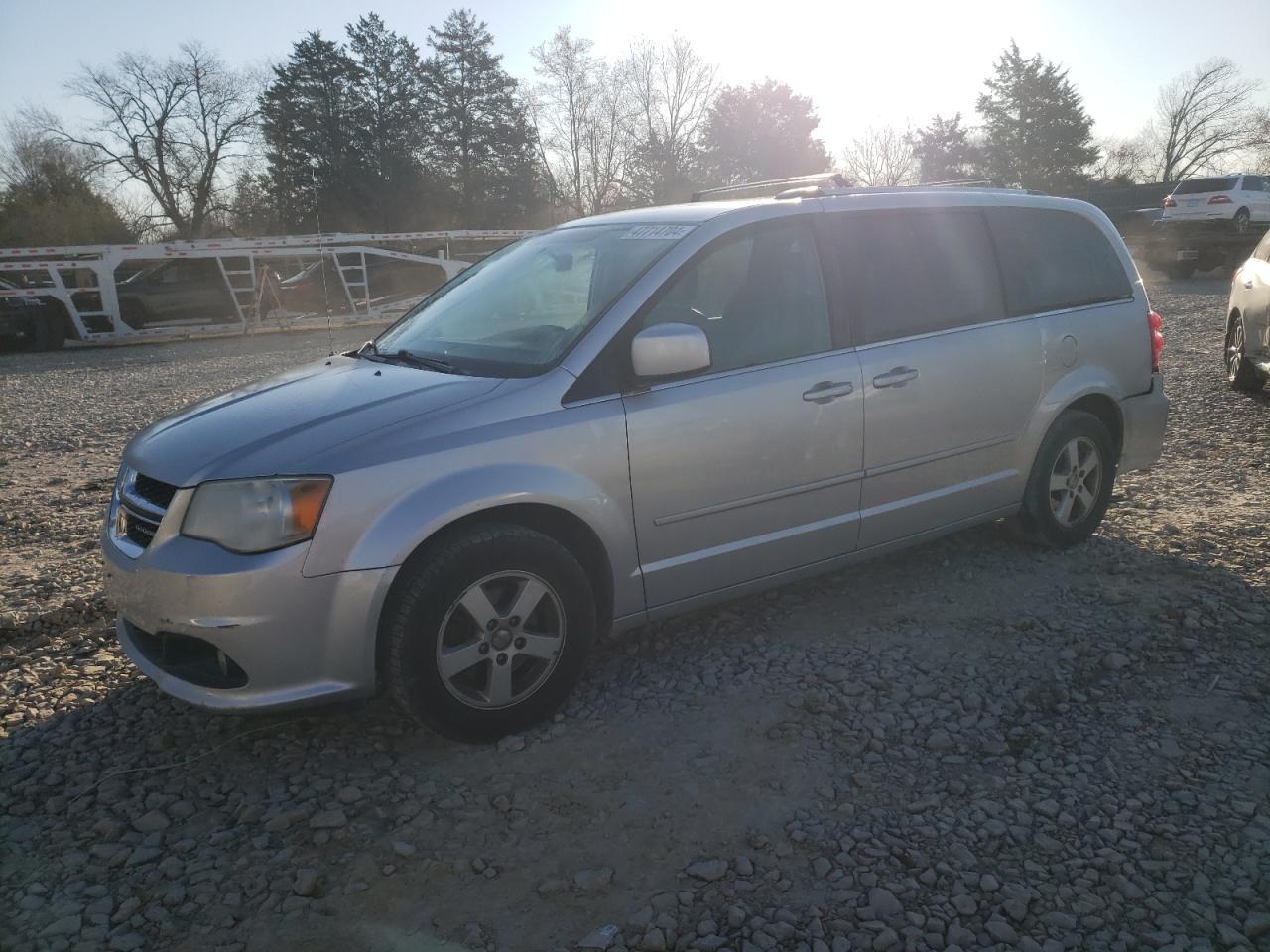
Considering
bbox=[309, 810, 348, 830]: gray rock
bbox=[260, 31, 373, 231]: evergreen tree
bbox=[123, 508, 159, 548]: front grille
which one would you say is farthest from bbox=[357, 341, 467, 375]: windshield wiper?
bbox=[260, 31, 373, 231]: evergreen tree

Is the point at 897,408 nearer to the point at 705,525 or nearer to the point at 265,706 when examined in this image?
the point at 705,525

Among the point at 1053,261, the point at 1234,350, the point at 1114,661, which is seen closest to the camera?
the point at 1114,661

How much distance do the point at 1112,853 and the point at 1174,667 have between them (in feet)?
4.49

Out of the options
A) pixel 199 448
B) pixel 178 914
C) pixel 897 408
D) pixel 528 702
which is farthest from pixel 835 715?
pixel 199 448

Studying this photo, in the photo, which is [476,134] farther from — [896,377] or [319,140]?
[896,377]

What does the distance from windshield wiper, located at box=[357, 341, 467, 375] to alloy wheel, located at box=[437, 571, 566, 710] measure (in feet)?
2.83

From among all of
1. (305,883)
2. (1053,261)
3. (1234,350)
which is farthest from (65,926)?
(1234,350)

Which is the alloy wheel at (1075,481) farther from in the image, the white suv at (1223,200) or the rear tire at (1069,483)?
the white suv at (1223,200)

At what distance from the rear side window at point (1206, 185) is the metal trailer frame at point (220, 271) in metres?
17.0

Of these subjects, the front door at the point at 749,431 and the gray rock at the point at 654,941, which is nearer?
the gray rock at the point at 654,941

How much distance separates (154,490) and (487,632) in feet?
3.95

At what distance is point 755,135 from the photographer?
48938mm

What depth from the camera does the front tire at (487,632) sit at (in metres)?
3.00

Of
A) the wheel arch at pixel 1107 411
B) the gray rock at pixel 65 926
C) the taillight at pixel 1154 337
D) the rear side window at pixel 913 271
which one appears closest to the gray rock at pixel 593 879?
the gray rock at pixel 65 926
